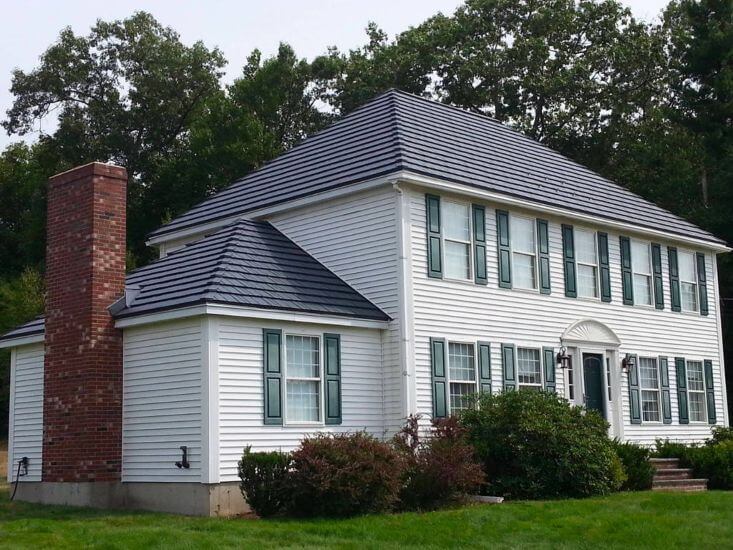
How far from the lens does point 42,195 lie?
46406 mm

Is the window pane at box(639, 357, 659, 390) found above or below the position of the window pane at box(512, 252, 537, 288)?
below

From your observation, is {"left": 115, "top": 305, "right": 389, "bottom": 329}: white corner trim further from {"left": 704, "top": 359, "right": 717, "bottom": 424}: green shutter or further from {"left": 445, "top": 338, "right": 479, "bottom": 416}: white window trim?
{"left": 704, "top": 359, "right": 717, "bottom": 424}: green shutter

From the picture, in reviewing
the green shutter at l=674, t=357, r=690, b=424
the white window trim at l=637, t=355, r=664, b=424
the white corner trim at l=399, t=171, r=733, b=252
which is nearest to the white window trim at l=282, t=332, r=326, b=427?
the white corner trim at l=399, t=171, r=733, b=252

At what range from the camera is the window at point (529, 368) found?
2220 cm

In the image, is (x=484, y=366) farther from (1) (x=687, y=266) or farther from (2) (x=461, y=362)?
(1) (x=687, y=266)

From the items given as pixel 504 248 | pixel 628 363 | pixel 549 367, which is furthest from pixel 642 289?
pixel 504 248

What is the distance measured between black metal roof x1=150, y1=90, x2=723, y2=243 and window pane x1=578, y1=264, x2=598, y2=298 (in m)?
1.29

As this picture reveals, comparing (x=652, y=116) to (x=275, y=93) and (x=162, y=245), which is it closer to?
(x=275, y=93)

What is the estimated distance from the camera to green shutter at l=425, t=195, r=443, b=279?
20438 mm

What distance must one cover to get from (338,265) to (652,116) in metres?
27.1

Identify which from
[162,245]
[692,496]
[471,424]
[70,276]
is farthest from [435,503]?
[162,245]

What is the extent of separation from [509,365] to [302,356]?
5.22 metres

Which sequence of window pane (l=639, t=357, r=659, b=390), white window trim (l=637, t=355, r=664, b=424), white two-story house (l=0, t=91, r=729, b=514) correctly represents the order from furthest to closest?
window pane (l=639, t=357, r=659, b=390) < white window trim (l=637, t=355, r=664, b=424) < white two-story house (l=0, t=91, r=729, b=514)

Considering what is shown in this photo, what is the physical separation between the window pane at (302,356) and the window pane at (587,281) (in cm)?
769
